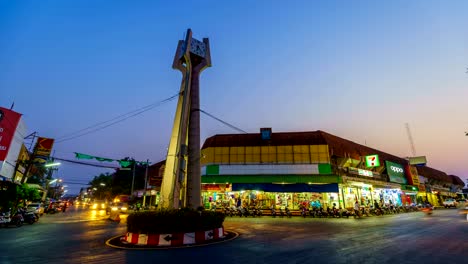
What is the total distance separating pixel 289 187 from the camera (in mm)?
27453

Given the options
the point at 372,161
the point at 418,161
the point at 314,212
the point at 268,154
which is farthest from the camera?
→ the point at 418,161

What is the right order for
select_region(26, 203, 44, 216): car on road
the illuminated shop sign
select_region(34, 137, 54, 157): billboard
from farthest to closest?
the illuminated shop sign
select_region(34, 137, 54, 157): billboard
select_region(26, 203, 44, 216): car on road

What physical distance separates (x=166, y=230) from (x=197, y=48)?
36.1 ft

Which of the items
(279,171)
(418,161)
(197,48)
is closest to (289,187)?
(279,171)

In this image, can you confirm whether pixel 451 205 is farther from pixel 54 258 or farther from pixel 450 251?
pixel 54 258

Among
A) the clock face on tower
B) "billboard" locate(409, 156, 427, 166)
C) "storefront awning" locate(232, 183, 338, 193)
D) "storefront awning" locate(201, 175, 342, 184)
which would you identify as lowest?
"storefront awning" locate(232, 183, 338, 193)

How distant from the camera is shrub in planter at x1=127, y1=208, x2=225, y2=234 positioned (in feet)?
30.1

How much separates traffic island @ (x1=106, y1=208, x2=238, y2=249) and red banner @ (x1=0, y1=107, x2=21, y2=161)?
20.3 m

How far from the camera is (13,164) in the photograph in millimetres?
23438

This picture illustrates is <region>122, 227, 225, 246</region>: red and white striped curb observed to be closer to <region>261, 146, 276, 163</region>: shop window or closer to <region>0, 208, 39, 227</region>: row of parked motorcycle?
<region>0, 208, 39, 227</region>: row of parked motorcycle

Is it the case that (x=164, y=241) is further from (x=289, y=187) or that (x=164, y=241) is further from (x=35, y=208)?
(x=35, y=208)

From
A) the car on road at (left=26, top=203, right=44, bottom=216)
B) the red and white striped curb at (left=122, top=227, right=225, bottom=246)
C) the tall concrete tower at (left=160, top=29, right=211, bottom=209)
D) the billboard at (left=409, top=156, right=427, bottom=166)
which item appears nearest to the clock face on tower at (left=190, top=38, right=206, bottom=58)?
the tall concrete tower at (left=160, top=29, right=211, bottom=209)

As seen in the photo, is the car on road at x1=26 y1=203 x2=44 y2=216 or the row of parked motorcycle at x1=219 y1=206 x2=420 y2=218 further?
the row of parked motorcycle at x1=219 y1=206 x2=420 y2=218

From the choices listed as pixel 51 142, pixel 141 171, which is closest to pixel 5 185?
pixel 51 142
